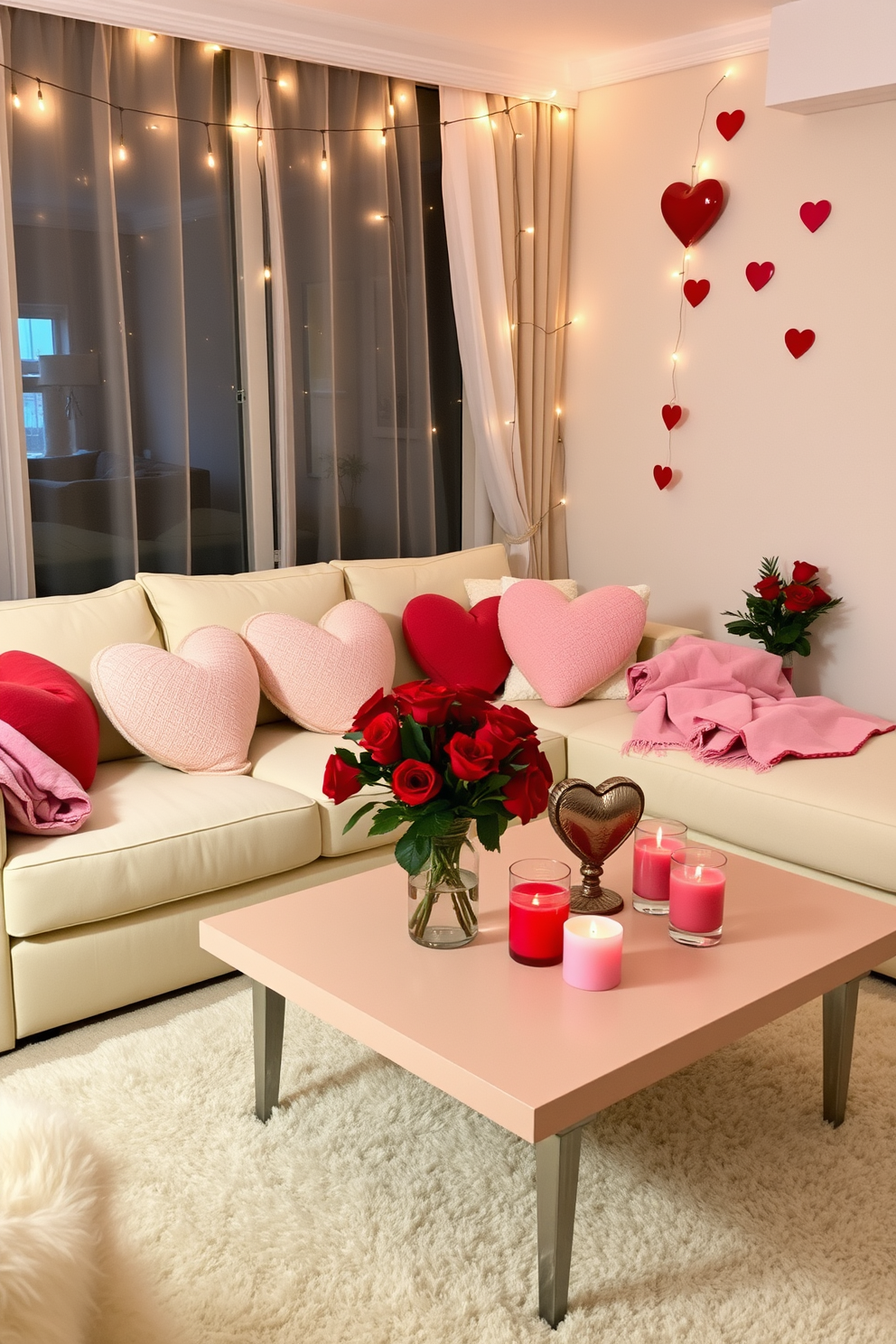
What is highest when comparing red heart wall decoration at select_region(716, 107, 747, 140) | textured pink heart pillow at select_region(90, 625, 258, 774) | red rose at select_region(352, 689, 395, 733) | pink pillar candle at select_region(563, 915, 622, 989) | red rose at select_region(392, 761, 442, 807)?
red heart wall decoration at select_region(716, 107, 747, 140)

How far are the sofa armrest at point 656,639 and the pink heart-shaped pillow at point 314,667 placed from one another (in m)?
0.94

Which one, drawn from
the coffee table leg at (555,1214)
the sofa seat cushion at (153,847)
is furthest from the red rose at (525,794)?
the sofa seat cushion at (153,847)

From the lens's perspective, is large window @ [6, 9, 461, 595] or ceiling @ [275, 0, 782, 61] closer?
large window @ [6, 9, 461, 595]

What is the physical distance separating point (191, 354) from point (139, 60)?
862 millimetres

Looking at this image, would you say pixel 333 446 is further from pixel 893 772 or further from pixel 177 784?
pixel 893 772

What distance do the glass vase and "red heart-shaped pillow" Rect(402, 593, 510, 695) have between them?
164cm

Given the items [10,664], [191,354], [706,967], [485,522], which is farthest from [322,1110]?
[485,522]

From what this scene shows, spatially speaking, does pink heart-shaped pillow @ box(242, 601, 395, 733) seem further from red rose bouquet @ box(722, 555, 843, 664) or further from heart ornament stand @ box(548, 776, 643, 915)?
red rose bouquet @ box(722, 555, 843, 664)

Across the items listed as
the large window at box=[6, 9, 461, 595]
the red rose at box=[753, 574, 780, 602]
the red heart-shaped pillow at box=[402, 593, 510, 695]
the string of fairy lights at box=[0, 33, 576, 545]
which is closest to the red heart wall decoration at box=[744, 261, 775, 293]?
the string of fairy lights at box=[0, 33, 576, 545]

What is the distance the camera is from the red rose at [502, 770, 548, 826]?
1.90 m

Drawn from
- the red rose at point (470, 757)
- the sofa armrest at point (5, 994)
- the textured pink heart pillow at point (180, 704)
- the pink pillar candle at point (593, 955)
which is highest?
the red rose at point (470, 757)

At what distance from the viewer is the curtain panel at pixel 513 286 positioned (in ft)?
14.0

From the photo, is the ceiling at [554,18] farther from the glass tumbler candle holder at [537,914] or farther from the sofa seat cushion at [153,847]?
the glass tumbler candle holder at [537,914]

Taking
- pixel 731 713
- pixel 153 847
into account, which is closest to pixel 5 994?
pixel 153 847
